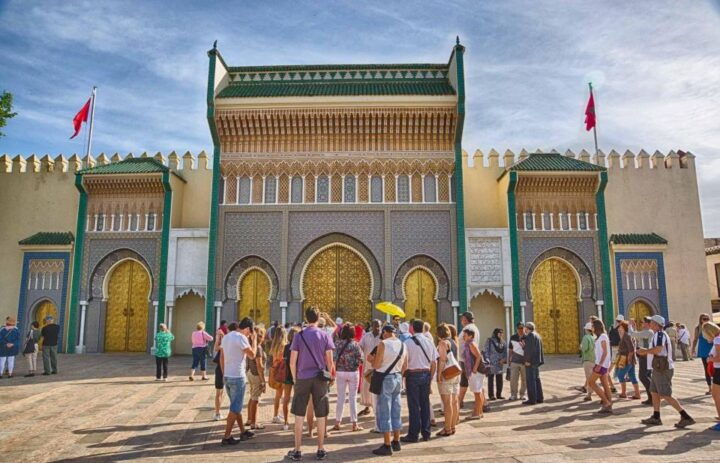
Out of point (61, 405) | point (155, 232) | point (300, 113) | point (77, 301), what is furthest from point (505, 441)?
point (77, 301)

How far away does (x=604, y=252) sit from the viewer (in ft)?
56.6

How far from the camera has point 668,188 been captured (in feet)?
62.3

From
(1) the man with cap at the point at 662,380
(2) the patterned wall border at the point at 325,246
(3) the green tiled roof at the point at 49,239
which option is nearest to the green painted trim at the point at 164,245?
(3) the green tiled roof at the point at 49,239

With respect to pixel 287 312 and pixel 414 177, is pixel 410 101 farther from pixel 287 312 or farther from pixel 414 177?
pixel 287 312

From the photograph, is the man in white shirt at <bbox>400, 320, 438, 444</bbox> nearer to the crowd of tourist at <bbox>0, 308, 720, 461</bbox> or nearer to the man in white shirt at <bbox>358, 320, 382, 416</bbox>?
the crowd of tourist at <bbox>0, 308, 720, 461</bbox>

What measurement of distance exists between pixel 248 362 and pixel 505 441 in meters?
3.45

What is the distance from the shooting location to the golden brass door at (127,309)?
1745 centimetres

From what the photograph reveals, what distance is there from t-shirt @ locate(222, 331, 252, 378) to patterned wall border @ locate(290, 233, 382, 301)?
10.4 m

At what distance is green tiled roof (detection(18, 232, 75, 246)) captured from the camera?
59.6ft

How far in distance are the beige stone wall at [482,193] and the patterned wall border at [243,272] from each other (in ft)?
23.9

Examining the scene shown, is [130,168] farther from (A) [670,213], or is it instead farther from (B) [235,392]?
(A) [670,213]

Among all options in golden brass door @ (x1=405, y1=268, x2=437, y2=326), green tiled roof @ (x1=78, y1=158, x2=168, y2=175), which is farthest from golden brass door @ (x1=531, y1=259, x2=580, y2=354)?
green tiled roof @ (x1=78, y1=158, x2=168, y2=175)

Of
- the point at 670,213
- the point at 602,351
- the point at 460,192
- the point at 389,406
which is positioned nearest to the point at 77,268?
the point at 460,192

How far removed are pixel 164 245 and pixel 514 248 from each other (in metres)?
12.1
